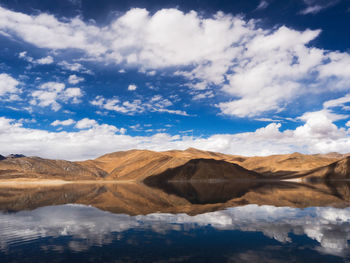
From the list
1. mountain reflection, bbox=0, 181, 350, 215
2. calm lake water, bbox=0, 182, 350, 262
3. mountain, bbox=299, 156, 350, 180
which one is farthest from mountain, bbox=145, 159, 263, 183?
calm lake water, bbox=0, 182, 350, 262

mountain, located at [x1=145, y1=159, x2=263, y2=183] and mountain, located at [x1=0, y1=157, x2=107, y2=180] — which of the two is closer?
mountain, located at [x1=145, y1=159, x2=263, y2=183]

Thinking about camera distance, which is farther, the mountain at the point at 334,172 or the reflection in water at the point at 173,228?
the mountain at the point at 334,172

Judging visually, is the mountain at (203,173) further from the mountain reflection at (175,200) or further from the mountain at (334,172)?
the mountain reflection at (175,200)

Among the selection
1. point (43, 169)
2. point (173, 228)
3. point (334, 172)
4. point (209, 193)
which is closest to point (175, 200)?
point (209, 193)

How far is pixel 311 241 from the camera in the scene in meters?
15.9

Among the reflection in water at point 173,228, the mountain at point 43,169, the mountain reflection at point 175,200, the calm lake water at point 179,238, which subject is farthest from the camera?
the mountain at point 43,169

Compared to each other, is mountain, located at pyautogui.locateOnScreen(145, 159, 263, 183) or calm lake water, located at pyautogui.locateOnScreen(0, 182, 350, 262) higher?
mountain, located at pyautogui.locateOnScreen(145, 159, 263, 183)

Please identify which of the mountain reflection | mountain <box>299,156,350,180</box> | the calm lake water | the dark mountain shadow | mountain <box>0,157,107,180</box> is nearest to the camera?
the calm lake water

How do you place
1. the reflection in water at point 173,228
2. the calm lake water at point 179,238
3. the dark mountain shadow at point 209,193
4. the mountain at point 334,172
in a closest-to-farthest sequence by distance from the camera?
the calm lake water at point 179,238
the reflection in water at point 173,228
the dark mountain shadow at point 209,193
the mountain at point 334,172

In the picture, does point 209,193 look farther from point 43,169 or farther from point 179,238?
point 43,169

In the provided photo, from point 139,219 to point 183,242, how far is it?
9.23 meters

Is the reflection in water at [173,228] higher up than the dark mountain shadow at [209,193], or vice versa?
the dark mountain shadow at [209,193]

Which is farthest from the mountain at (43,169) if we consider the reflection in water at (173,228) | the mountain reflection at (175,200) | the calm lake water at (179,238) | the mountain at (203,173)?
the calm lake water at (179,238)

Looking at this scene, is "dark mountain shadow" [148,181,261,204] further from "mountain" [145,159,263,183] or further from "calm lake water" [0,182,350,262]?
"mountain" [145,159,263,183]
